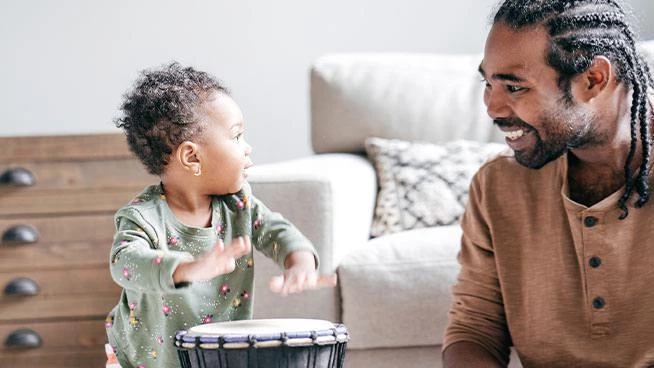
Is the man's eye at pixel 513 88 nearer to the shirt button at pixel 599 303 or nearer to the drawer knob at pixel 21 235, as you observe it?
the shirt button at pixel 599 303

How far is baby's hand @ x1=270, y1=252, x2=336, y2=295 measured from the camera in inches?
62.1

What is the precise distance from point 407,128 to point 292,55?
80 cm

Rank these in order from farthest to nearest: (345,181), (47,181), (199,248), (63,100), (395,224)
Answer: (63,100), (47,181), (395,224), (345,181), (199,248)

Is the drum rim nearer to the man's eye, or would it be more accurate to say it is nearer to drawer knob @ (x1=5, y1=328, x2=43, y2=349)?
the man's eye

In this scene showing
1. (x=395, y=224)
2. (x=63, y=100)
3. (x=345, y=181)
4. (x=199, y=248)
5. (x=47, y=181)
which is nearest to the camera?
(x=199, y=248)

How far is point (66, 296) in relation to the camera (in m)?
3.17

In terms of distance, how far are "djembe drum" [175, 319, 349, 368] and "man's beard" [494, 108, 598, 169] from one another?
0.45 metres

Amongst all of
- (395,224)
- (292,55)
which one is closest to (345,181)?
(395,224)

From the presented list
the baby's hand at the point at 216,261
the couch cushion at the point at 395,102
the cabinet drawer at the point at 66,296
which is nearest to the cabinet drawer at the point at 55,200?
the cabinet drawer at the point at 66,296

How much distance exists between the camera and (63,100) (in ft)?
12.7

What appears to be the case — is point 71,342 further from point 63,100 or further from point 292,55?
point 292,55

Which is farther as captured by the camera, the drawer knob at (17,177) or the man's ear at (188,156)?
the drawer knob at (17,177)

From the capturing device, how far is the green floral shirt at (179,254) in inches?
65.3

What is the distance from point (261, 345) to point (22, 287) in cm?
182
